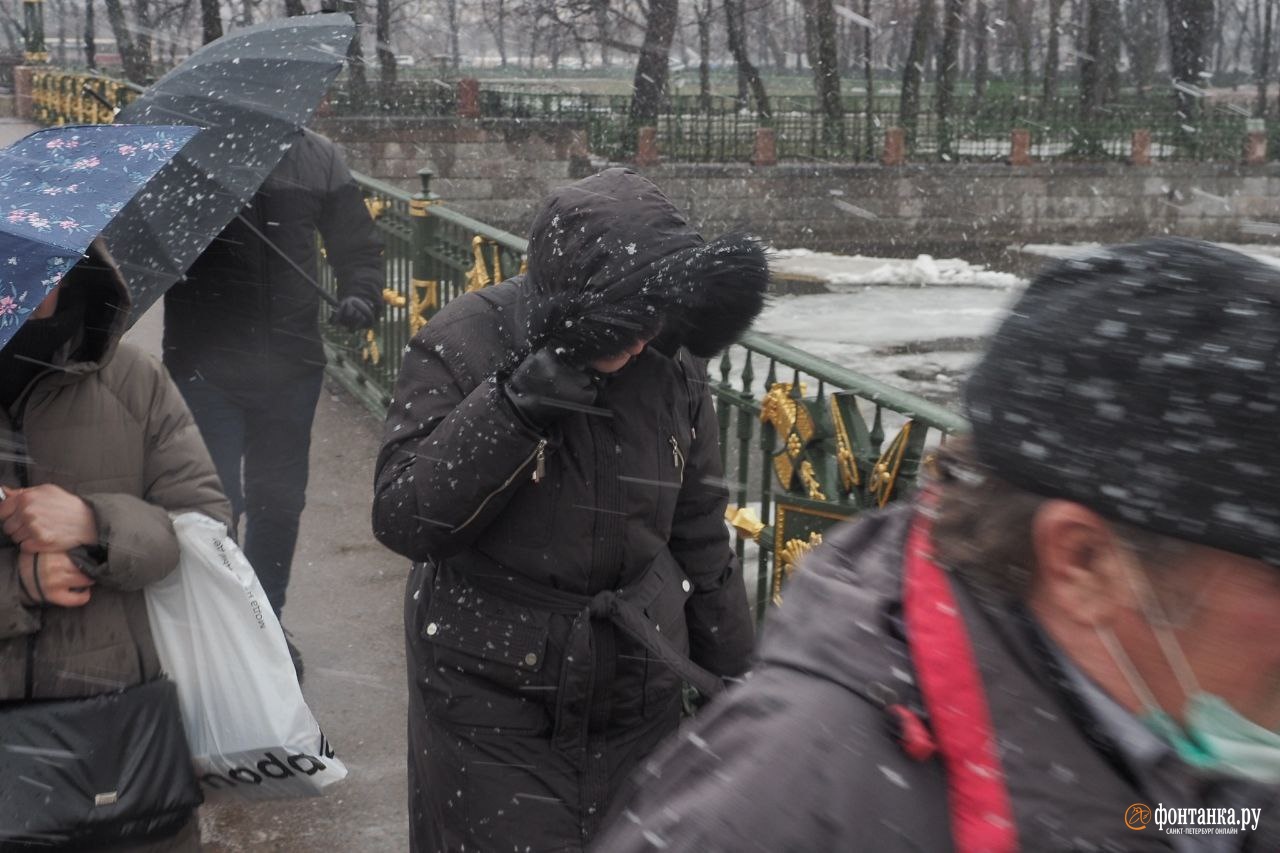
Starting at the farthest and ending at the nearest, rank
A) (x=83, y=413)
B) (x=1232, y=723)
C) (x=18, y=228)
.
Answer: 1. (x=83, y=413)
2. (x=18, y=228)
3. (x=1232, y=723)

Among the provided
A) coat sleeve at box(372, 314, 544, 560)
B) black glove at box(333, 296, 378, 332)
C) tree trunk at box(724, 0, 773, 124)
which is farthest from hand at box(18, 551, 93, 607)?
tree trunk at box(724, 0, 773, 124)

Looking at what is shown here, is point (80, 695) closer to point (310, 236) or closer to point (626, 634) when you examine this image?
point (626, 634)

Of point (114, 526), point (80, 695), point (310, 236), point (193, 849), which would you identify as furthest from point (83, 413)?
point (310, 236)

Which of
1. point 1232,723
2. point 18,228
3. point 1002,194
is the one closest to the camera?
point 1232,723

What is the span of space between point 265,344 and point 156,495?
5.81 feet

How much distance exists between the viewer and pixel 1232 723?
3.63 feet

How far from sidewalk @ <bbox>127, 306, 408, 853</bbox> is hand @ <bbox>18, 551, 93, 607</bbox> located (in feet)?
4.86

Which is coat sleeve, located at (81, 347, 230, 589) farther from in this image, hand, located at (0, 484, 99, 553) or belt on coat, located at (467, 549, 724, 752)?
belt on coat, located at (467, 549, 724, 752)

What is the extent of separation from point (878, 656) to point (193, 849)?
6.64 ft

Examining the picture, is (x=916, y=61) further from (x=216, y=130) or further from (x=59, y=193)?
(x=59, y=193)

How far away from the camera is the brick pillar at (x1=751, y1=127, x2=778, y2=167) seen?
28.0 metres

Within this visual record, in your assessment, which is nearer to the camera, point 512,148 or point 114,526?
point 114,526

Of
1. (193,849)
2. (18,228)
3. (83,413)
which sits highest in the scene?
(18,228)

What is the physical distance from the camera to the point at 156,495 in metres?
2.75
